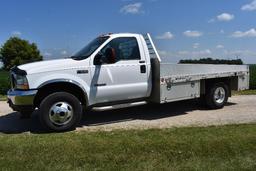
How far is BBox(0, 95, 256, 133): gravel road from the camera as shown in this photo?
745 cm

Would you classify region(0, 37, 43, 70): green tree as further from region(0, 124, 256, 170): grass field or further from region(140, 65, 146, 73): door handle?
region(0, 124, 256, 170): grass field

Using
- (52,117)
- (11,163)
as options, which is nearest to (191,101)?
(52,117)

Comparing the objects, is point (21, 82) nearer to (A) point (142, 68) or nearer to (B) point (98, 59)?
(B) point (98, 59)

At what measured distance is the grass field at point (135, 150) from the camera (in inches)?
188

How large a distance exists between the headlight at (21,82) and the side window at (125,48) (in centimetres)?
177

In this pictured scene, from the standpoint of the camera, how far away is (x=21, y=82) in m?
6.80

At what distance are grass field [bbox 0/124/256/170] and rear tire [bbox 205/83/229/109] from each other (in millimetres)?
2707

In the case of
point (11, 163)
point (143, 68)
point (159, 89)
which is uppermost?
point (143, 68)

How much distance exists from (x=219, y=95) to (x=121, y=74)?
3.42 metres

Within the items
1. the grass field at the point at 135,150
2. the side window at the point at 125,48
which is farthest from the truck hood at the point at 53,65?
the grass field at the point at 135,150

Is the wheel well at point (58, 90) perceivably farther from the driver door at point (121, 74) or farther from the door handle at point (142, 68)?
the door handle at point (142, 68)

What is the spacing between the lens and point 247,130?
6.39 m

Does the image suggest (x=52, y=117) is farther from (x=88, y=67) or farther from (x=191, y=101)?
(x=191, y=101)

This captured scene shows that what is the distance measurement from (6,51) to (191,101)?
178 ft
